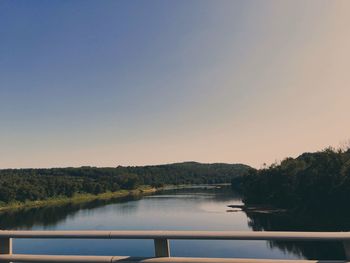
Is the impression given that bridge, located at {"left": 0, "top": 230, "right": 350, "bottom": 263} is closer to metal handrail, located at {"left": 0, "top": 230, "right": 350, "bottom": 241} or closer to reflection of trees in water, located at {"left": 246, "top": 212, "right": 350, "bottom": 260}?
metal handrail, located at {"left": 0, "top": 230, "right": 350, "bottom": 241}

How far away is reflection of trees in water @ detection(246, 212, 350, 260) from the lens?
137 feet

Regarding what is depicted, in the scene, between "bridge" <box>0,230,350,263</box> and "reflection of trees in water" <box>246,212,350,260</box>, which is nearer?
"bridge" <box>0,230,350,263</box>

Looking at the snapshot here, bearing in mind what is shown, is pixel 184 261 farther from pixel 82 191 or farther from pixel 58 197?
pixel 82 191

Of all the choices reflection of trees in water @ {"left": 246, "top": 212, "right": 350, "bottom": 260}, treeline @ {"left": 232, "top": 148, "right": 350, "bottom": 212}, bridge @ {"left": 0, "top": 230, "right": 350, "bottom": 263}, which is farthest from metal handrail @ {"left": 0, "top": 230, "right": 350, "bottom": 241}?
treeline @ {"left": 232, "top": 148, "right": 350, "bottom": 212}

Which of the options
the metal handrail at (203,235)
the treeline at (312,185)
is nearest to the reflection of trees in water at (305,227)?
the treeline at (312,185)

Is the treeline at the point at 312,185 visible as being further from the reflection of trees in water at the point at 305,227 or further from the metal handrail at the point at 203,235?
the metal handrail at the point at 203,235

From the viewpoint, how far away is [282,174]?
351 ft

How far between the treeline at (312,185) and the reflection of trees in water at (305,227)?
11.8 feet

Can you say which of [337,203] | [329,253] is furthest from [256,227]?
[329,253]

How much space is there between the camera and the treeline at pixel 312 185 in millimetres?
69188

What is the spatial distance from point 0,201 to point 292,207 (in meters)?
104

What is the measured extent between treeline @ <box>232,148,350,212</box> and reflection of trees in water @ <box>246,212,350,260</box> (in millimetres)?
3607

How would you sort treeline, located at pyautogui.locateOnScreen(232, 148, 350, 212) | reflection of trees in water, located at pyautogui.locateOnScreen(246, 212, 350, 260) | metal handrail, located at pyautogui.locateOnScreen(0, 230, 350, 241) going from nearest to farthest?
metal handrail, located at pyautogui.locateOnScreen(0, 230, 350, 241) < reflection of trees in water, located at pyautogui.locateOnScreen(246, 212, 350, 260) < treeline, located at pyautogui.locateOnScreen(232, 148, 350, 212)

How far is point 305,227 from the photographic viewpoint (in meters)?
60.2
